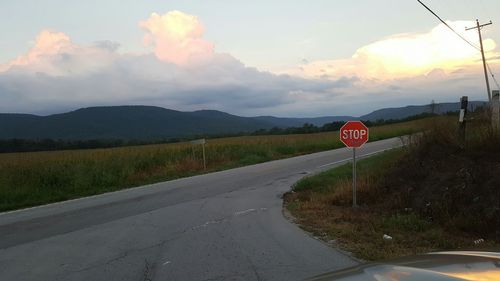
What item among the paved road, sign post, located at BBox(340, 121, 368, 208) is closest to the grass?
the paved road

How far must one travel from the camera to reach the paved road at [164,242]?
6.72m

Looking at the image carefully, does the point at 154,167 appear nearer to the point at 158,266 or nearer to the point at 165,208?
the point at 165,208

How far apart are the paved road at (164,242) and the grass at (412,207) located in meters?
0.65

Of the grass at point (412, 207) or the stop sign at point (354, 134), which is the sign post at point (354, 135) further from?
the grass at point (412, 207)

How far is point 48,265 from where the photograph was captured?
740cm

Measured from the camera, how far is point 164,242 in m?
8.62

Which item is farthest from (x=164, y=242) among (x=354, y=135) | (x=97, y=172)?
(x=97, y=172)

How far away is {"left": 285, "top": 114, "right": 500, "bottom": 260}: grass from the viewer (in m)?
7.74

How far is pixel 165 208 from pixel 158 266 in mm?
6038

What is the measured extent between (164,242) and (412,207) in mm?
4664

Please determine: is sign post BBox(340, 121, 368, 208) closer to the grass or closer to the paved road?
the grass

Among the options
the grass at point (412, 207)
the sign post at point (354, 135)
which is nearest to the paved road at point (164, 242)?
the grass at point (412, 207)

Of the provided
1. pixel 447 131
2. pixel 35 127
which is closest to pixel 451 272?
pixel 447 131

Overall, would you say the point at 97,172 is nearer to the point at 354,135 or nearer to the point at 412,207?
the point at 354,135
